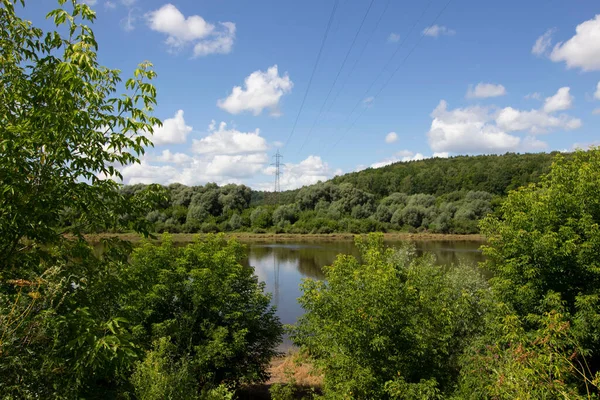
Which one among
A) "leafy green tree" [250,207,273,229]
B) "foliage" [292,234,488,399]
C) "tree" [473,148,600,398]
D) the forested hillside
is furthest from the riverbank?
"foliage" [292,234,488,399]

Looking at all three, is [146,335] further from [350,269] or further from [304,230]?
[304,230]

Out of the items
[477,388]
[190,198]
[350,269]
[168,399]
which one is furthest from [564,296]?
[190,198]

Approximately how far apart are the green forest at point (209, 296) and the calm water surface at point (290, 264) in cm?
1014

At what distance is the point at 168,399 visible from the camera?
28.8 ft

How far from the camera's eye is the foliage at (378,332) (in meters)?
11.4

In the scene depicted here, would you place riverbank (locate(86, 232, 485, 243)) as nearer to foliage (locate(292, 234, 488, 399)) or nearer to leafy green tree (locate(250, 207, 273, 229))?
leafy green tree (locate(250, 207, 273, 229))

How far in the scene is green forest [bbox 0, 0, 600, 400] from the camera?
4.48m

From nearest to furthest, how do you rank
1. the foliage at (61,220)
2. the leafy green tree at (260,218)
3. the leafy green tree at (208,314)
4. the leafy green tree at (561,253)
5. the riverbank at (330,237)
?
the foliage at (61,220) < the leafy green tree at (561,253) < the leafy green tree at (208,314) < the riverbank at (330,237) < the leafy green tree at (260,218)

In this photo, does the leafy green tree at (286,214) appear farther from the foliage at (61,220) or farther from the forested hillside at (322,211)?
the foliage at (61,220)

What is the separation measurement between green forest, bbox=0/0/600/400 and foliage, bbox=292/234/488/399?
6 cm

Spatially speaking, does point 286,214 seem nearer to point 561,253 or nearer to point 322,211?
point 322,211

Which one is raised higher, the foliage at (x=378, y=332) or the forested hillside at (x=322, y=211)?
the forested hillside at (x=322, y=211)

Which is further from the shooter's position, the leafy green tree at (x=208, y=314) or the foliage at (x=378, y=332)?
the leafy green tree at (x=208, y=314)

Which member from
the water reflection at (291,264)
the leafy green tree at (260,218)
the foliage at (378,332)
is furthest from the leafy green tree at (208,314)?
the leafy green tree at (260,218)
